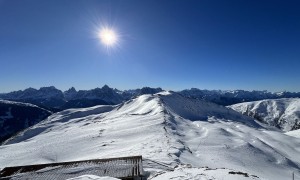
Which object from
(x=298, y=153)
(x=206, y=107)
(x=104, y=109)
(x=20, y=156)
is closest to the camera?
(x=20, y=156)

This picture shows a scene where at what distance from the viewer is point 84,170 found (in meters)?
25.7

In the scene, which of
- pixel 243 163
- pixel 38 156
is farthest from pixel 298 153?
pixel 38 156

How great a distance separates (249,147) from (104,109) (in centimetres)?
12716

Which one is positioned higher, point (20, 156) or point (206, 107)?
point (206, 107)

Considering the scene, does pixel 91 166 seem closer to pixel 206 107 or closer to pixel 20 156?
pixel 20 156

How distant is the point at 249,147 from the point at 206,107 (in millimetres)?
97135

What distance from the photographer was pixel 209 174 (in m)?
19.2

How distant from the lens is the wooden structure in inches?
947

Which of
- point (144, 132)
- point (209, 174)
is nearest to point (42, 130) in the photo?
point (144, 132)

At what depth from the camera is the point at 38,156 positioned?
2125 inches

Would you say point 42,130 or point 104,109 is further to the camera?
point 104,109

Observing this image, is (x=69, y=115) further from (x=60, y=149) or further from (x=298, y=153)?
(x=298, y=153)

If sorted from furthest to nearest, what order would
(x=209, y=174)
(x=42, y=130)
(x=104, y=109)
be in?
(x=104, y=109)
(x=42, y=130)
(x=209, y=174)

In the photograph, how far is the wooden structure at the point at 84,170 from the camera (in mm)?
24048
